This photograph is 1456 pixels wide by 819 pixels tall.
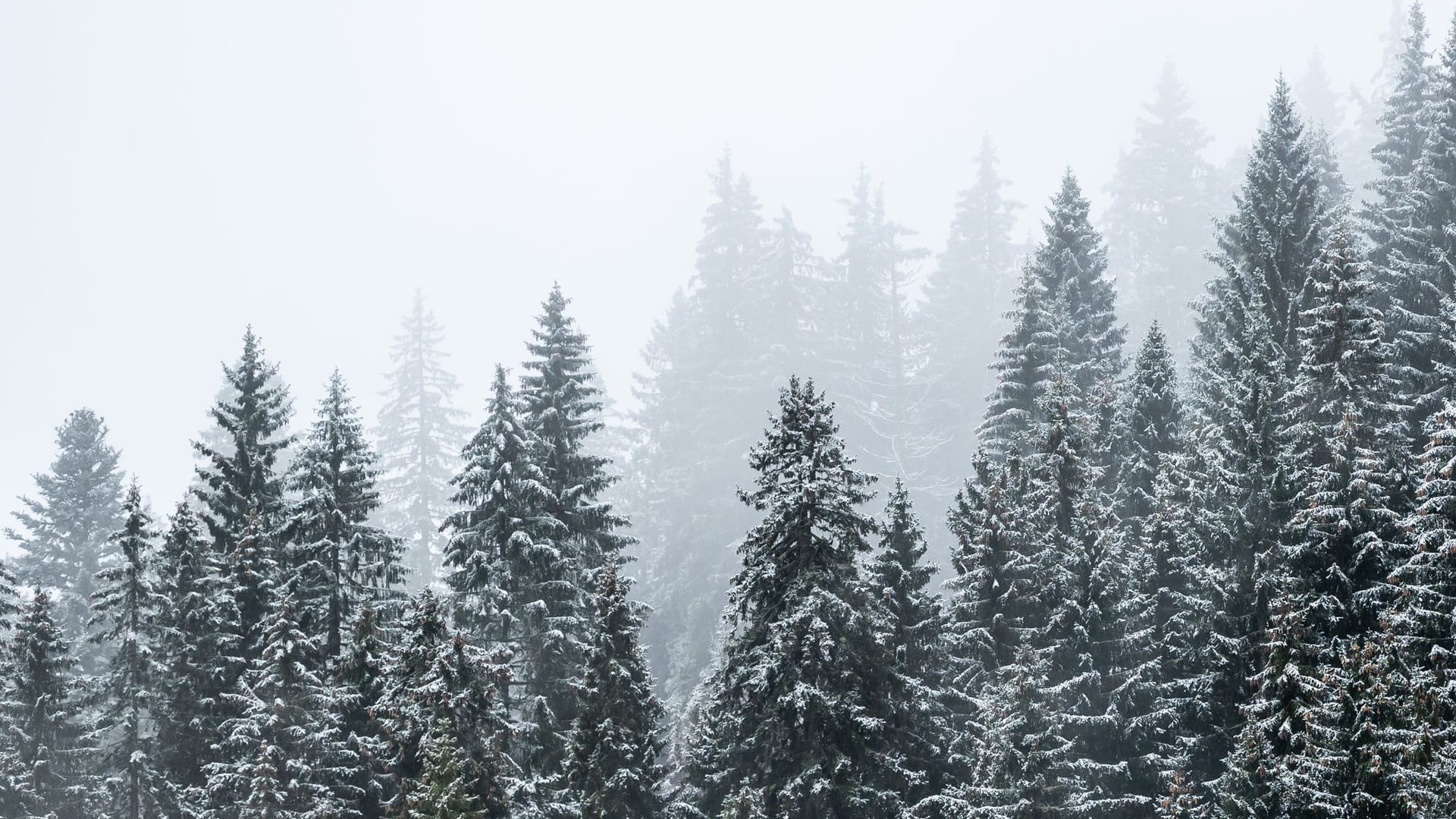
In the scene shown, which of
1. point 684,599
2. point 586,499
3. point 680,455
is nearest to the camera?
point 586,499

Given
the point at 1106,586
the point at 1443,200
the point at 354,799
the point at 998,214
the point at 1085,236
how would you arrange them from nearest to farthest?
the point at 1106,586 < the point at 354,799 < the point at 1443,200 < the point at 1085,236 < the point at 998,214

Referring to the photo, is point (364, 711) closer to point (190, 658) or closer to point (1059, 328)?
point (190, 658)

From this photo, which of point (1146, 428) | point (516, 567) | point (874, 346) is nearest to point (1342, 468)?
point (1146, 428)

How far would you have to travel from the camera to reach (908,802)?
28.2m

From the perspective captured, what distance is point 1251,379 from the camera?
94.3ft

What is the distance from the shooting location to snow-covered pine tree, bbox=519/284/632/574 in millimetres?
34844

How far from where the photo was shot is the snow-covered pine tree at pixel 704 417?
2682 inches

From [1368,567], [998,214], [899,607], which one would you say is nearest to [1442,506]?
[1368,567]

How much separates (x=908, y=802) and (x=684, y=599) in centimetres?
3817

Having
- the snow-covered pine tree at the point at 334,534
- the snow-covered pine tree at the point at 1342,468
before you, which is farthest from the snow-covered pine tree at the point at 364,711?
the snow-covered pine tree at the point at 1342,468

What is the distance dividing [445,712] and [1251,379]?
2129cm

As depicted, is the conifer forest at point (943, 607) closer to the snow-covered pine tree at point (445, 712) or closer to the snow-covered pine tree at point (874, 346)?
the snow-covered pine tree at point (445, 712)

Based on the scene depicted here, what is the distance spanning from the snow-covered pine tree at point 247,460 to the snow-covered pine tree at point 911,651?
17.2m

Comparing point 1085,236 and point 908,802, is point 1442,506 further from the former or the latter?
point 1085,236
